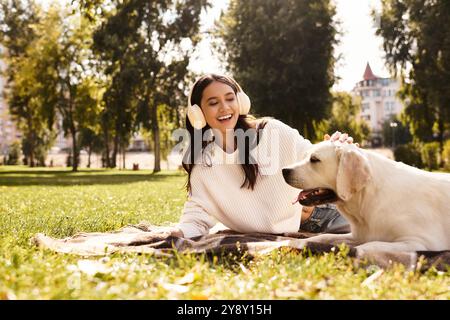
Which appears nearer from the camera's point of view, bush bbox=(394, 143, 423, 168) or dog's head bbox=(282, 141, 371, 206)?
dog's head bbox=(282, 141, 371, 206)

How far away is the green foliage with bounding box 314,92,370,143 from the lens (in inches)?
1334

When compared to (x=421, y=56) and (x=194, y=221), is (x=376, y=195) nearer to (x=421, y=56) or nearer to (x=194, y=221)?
(x=194, y=221)

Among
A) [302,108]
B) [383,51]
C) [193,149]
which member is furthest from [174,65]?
[193,149]

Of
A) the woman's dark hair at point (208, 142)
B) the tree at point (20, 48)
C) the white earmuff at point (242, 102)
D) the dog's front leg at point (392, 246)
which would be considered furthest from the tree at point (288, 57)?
the dog's front leg at point (392, 246)

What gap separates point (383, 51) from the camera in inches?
1410

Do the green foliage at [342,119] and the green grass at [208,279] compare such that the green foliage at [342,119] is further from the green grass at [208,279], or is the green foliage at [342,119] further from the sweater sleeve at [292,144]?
the green grass at [208,279]

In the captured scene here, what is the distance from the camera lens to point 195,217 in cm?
563

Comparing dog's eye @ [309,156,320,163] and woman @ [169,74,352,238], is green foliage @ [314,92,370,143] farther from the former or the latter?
dog's eye @ [309,156,320,163]

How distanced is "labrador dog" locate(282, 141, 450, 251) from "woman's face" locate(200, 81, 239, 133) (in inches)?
52.1

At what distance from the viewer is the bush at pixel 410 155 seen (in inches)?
1313

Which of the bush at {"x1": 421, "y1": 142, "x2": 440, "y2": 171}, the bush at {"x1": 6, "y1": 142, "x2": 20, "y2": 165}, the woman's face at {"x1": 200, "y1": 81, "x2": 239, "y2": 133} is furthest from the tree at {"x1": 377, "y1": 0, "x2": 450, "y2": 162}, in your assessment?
the bush at {"x1": 6, "y1": 142, "x2": 20, "y2": 165}

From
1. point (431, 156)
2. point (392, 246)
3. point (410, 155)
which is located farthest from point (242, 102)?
point (410, 155)

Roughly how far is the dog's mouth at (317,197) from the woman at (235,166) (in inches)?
38.8
